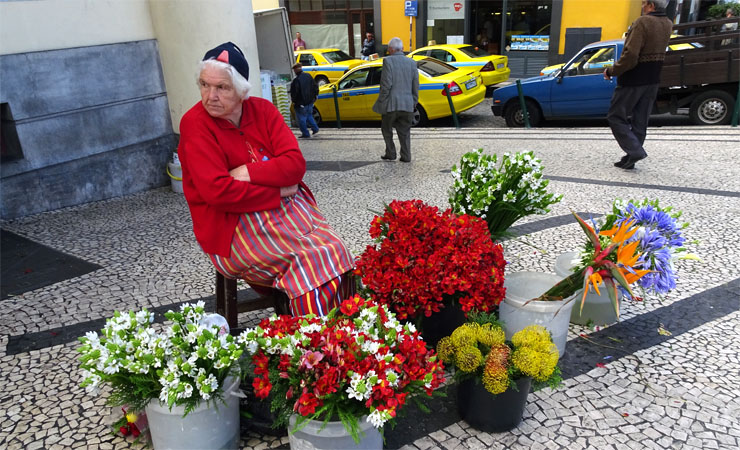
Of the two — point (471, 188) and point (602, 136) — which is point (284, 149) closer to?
point (471, 188)

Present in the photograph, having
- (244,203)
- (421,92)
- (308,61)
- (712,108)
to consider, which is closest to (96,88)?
(244,203)

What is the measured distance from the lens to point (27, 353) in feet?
9.02

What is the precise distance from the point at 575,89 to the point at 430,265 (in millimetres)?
7975

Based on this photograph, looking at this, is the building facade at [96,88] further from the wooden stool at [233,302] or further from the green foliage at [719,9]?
the green foliage at [719,9]

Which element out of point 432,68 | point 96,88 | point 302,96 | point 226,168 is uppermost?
point 96,88

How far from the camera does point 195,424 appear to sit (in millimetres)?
1916

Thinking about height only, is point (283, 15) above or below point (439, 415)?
above

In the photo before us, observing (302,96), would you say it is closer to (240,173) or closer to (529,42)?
(240,173)

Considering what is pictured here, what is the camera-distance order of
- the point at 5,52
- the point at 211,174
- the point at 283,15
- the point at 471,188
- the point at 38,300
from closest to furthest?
the point at 211,174 → the point at 471,188 → the point at 38,300 → the point at 5,52 → the point at 283,15

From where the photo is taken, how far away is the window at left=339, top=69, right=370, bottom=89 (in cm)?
1084

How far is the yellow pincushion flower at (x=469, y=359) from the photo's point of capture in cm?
205

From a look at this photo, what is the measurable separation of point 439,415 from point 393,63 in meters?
5.02

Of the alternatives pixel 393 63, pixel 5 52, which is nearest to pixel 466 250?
pixel 5 52

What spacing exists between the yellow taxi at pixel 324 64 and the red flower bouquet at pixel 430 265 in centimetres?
1299
